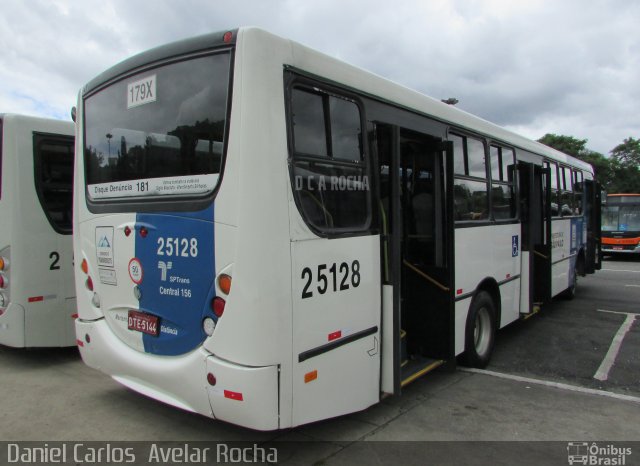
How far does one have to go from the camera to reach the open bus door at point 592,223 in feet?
34.9

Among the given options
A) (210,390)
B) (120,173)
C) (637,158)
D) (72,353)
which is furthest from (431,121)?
(637,158)

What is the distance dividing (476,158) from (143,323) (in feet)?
12.8

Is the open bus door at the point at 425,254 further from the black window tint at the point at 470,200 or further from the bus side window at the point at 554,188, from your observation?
the bus side window at the point at 554,188

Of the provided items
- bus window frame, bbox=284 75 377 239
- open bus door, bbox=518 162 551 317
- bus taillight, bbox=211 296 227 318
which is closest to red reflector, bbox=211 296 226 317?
bus taillight, bbox=211 296 227 318

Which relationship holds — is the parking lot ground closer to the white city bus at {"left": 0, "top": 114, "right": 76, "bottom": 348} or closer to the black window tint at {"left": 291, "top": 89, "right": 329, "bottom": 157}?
the white city bus at {"left": 0, "top": 114, "right": 76, "bottom": 348}

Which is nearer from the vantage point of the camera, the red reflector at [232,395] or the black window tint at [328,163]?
the red reflector at [232,395]

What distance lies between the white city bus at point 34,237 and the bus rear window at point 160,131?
1701mm

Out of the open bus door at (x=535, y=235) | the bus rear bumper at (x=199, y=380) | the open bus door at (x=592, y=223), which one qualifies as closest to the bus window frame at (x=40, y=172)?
the bus rear bumper at (x=199, y=380)

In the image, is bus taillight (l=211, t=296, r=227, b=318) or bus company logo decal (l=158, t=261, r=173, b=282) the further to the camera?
bus company logo decal (l=158, t=261, r=173, b=282)

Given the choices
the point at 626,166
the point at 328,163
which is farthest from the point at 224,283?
the point at 626,166

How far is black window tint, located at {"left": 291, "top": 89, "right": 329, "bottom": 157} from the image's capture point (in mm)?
3178

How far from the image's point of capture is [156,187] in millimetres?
3512

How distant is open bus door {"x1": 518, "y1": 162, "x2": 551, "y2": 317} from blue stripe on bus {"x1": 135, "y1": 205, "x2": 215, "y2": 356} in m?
4.90

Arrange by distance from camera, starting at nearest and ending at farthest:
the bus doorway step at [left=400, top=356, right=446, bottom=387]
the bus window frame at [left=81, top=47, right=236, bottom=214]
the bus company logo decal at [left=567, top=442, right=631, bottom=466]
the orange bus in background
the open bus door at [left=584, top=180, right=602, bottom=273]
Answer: the bus window frame at [left=81, top=47, right=236, bottom=214] → the bus company logo decal at [left=567, top=442, right=631, bottom=466] → the bus doorway step at [left=400, top=356, right=446, bottom=387] → the open bus door at [left=584, top=180, right=602, bottom=273] → the orange bus in background
